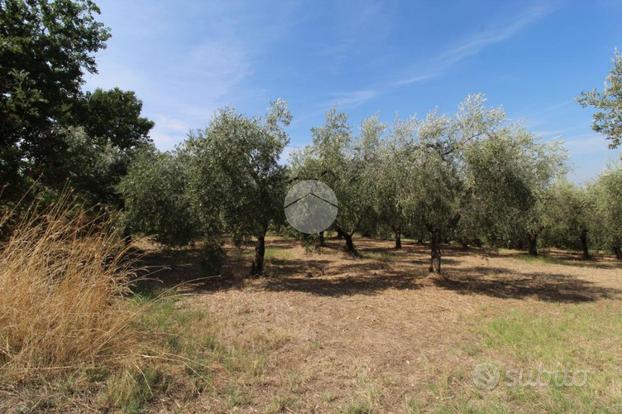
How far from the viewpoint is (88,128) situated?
16.9 meters

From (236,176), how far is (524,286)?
11998 mm

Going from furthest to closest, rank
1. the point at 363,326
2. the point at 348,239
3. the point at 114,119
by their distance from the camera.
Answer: the point at 348,239 → the point at 114,119 → the point at 363,326

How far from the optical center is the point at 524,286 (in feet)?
43.5

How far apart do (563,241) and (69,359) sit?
4016 cm

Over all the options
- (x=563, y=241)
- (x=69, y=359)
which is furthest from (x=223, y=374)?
(x=563, y=241)

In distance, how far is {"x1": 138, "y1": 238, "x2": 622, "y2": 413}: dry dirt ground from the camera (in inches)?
161

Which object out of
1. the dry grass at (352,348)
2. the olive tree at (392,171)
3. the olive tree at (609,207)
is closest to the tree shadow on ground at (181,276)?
the dry grass at (352,348)

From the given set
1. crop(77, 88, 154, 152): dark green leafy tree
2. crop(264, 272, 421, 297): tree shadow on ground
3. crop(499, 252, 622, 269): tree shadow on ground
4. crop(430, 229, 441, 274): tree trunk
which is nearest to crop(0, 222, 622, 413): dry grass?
crop(264, 272, 421, 297): tree shadow on ground

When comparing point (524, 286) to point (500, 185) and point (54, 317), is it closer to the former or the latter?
point (500, 185)

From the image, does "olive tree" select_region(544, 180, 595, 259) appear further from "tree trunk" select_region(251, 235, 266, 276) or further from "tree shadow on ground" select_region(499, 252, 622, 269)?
"tree trunk" select_region(251, 235, 266, 276)

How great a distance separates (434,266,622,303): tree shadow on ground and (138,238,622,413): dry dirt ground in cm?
5

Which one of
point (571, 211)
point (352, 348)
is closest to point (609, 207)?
point (571, 211)

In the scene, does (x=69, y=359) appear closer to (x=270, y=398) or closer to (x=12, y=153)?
(x=270, y=398)

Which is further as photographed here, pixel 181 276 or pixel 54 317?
pixel 181 276
